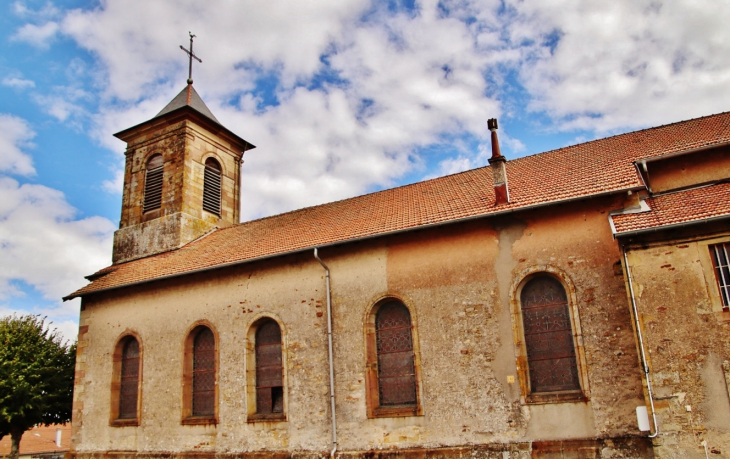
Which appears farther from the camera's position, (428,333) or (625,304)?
(428,333)

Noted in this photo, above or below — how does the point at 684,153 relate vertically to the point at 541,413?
above

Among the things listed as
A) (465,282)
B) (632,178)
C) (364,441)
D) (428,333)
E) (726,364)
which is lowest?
(364,441)

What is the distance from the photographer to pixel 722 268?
9148 mm

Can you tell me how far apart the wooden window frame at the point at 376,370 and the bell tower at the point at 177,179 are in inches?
365

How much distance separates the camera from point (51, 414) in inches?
712

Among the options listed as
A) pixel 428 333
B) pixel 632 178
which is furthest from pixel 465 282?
pixel 632 178

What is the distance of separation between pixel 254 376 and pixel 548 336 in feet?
23.3

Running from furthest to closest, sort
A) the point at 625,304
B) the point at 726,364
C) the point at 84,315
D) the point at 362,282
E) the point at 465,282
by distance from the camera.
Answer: the point at 84,315 < the point at 362,282 < the point at 465,282 < the point at 625,304 < the point at 726,364

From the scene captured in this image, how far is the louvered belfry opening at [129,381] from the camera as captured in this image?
52.3ft

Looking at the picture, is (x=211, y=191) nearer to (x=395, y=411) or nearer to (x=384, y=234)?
(x=384, y=234)

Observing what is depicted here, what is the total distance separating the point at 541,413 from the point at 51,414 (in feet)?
50.6

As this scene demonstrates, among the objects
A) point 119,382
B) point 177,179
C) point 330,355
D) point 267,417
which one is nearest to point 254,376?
point 267,417

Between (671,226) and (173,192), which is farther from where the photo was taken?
(173,192)

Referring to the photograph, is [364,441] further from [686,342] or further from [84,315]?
[84,315]
